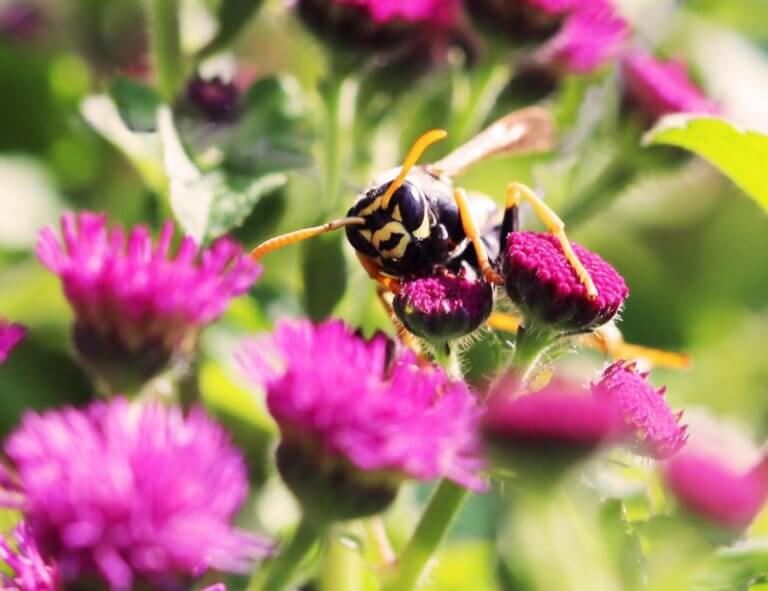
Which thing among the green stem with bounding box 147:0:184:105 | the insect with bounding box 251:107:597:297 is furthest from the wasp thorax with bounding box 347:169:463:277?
the green stem with bounding box 147:0:184:105

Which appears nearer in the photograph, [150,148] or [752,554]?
[752,554]

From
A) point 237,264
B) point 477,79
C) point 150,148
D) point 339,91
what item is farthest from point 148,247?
point 477,79

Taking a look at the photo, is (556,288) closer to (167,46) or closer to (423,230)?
(423,230)

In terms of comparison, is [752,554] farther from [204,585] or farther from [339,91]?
[339,91]

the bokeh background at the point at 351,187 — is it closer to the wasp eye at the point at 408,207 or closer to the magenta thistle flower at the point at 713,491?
the wasp eye at the point at 408,207

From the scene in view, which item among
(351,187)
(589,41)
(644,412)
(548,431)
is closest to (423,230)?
(351,187)

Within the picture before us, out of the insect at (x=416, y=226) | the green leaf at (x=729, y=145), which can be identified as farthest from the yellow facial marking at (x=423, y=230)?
the green leaf at (x=729, y=145)
